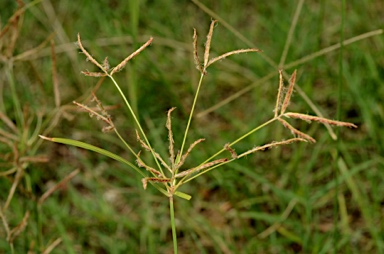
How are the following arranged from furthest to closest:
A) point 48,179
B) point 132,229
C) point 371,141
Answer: point 48,179, point 371,141, point 132,229

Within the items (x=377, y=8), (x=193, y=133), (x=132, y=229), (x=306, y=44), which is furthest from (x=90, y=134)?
(x=377, y=8)

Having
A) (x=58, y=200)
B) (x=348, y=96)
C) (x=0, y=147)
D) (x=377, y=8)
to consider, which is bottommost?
(x=58, y=200)

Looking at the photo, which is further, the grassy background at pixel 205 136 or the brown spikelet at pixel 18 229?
the grassy background at pixel 205 136

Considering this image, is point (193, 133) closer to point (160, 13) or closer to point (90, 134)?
point (90, 134)

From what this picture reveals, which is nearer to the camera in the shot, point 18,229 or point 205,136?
point 18,229

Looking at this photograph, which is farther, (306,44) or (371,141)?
(306,44)

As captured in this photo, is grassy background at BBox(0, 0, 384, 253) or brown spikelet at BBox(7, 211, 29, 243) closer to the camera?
brown spikelet at BBox(7, 211, 29, 243)

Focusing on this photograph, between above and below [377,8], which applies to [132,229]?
below

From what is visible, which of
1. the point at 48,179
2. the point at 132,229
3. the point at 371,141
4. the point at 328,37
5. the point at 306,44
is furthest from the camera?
the point at 328,37
